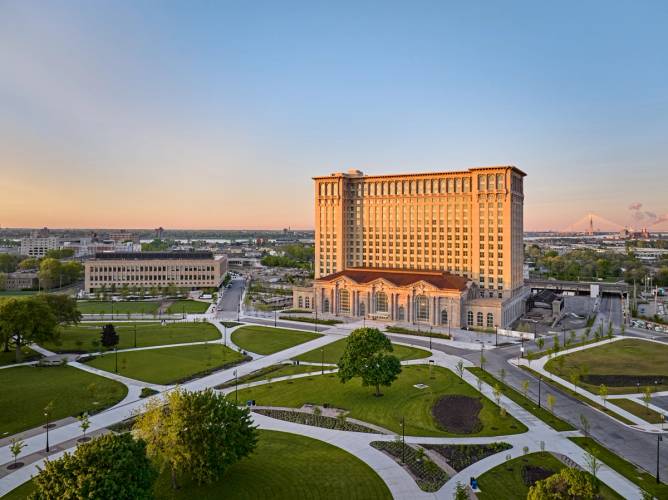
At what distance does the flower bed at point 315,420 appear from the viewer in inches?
1875

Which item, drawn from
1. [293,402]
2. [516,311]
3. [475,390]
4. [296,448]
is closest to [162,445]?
[296,448]

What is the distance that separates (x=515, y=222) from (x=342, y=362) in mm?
77136

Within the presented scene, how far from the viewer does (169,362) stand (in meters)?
72.6

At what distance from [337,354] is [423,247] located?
53.0 meters

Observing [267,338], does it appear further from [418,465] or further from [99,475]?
[99,475]

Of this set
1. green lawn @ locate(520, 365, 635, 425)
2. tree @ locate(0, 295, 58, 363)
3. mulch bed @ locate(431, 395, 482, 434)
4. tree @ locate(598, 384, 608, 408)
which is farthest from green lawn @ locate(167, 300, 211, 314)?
tree @ locate(598, 384, 608, 408)

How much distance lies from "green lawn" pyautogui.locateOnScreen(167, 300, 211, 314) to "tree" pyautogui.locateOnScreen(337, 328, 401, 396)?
74666 mm

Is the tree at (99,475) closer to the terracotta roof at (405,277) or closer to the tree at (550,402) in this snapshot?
the tree at (550,402)

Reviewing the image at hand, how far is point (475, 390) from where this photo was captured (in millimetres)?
59375

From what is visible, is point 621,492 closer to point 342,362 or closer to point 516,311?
point 342,362

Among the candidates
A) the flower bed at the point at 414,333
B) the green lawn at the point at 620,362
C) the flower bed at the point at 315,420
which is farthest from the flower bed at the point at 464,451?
the flower bed at the point at 414,333

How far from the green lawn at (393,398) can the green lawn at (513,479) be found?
18.6 ft

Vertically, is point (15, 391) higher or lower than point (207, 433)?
lower

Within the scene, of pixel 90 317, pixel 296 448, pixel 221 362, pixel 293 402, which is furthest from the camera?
pixel 90 317
